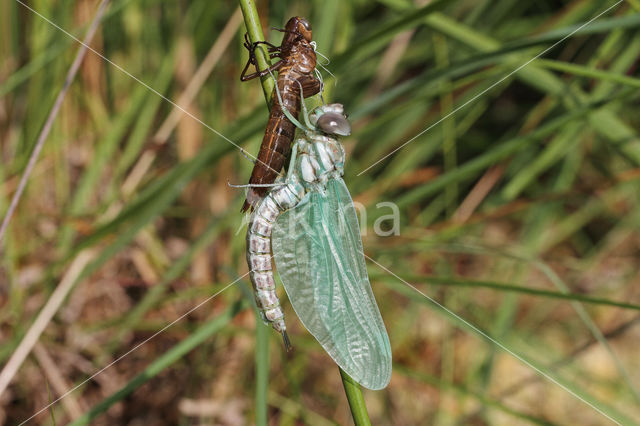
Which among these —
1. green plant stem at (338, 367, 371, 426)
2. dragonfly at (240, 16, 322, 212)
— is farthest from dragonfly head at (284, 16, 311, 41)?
green plant stem at (338, 367, 371, 426)

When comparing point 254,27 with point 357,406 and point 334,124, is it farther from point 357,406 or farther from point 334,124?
point 357,406

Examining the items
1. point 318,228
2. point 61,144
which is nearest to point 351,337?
point 318,228

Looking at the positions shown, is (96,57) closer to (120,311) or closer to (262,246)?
(120,311)

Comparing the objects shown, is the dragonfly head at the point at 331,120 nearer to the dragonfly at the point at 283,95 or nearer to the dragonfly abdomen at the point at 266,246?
the dragonfly at the point at 283,95

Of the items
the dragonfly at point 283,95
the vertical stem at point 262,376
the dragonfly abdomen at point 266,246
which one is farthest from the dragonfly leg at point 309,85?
the vertical stem at point 262,376

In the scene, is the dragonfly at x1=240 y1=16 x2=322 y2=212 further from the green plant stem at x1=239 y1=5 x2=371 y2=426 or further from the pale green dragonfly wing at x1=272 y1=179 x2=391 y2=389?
the pale green dragonfly wing at x1=272 y1=179 x2=391 y2=389

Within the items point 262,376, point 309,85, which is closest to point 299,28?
point 309,85
